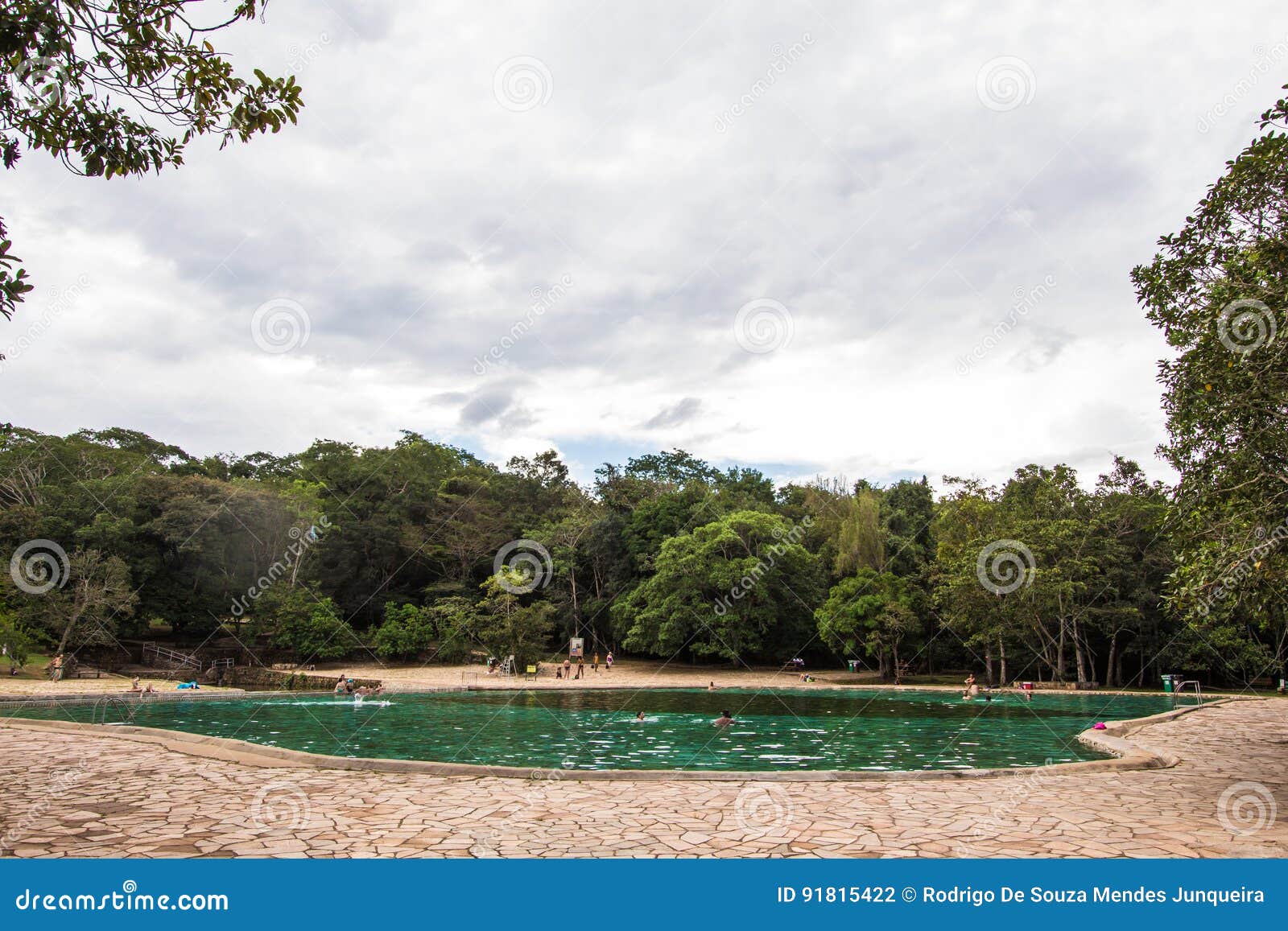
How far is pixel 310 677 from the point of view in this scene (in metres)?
28.9

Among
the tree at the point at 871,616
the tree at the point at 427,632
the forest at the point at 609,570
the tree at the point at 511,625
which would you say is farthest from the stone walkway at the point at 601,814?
the tree at the point at 427,632

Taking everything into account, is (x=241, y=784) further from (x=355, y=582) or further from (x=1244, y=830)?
Answer: (x=355, y=582)

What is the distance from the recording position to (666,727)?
60.1 feet

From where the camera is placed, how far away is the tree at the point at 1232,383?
732cm

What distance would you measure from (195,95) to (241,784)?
571 cm

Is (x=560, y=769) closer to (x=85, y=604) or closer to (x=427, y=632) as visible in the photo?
(x=85, y=604)

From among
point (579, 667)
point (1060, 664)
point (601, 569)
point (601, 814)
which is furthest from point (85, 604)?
point (1060, 664)

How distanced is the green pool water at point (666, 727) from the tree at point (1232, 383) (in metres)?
5.30

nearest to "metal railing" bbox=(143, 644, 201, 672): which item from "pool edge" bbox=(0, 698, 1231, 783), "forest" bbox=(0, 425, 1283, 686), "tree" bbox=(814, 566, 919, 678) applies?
"forest" bbox=(0, 425, 1283, 686)

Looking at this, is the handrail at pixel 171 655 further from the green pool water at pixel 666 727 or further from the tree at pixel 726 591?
the tree at pixel 726 591

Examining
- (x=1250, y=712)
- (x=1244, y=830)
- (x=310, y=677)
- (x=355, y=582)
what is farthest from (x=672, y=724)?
(x=355, y=582)

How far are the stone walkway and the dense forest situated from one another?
781 inches

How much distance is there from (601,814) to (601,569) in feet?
113

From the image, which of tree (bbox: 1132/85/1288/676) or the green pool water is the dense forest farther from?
tree (bbox: 1132/85/1288/676)
